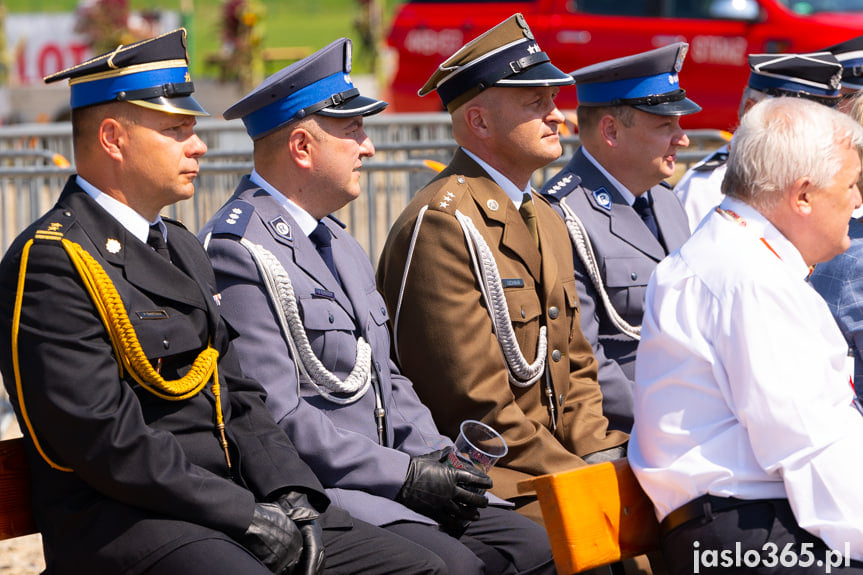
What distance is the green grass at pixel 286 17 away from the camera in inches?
1665

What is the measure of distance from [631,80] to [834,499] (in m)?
2.19

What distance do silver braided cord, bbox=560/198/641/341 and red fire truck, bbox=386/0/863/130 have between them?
6272mm

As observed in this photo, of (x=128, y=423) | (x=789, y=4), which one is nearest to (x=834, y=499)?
(x=128, y=423)

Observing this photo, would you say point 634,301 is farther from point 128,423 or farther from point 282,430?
point 128,423

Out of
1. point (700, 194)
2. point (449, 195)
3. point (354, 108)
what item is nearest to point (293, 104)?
point (354, 108)

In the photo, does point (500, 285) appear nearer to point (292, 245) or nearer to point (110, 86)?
point (292, 245)

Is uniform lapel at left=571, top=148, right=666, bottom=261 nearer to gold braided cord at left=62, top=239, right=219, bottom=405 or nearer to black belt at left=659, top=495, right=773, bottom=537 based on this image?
black belt at left=659, top=495, right=773, bottom=537

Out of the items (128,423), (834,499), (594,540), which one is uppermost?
(128,423)

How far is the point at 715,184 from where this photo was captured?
5.03 meters

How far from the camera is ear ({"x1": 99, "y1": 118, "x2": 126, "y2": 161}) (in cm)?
295

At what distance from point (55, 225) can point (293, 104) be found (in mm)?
1006

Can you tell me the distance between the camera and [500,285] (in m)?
3.69

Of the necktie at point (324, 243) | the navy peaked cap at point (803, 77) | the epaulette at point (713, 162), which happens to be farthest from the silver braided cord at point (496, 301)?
the navy peaked cap at point (803, 77)

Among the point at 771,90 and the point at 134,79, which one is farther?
the point at 771,90
